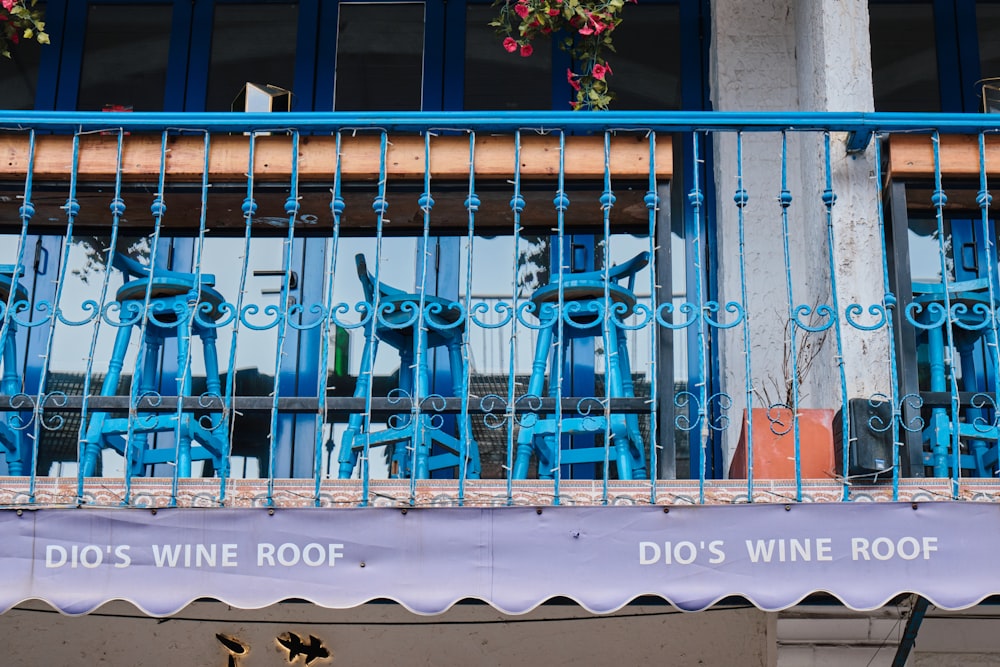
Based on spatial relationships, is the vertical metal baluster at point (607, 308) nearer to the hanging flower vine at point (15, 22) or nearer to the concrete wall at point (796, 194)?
the concrete wall at point (796, 194)

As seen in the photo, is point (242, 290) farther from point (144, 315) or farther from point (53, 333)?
point (53, 333)

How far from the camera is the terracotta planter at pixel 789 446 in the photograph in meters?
4.99

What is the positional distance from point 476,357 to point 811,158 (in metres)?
1.85

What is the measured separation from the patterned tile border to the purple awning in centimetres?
7

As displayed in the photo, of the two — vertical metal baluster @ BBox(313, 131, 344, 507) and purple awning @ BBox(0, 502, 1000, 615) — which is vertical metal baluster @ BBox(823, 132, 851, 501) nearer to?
purple awning @ BBox(0, 502, 1000, 615)

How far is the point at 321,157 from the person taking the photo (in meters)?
5.23

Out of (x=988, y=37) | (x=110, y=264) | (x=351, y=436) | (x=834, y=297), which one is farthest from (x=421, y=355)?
(x=988, y=37)

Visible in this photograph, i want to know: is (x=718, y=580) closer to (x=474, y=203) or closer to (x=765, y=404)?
(x=474, y=203)

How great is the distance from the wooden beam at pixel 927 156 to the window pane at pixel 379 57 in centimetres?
267

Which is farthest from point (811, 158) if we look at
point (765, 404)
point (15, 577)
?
point (15, 577)

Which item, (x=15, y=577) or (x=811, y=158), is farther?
(x=811, y=158)

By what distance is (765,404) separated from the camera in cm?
634

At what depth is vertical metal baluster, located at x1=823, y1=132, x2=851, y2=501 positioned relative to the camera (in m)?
4.72

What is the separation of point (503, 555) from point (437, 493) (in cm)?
33
